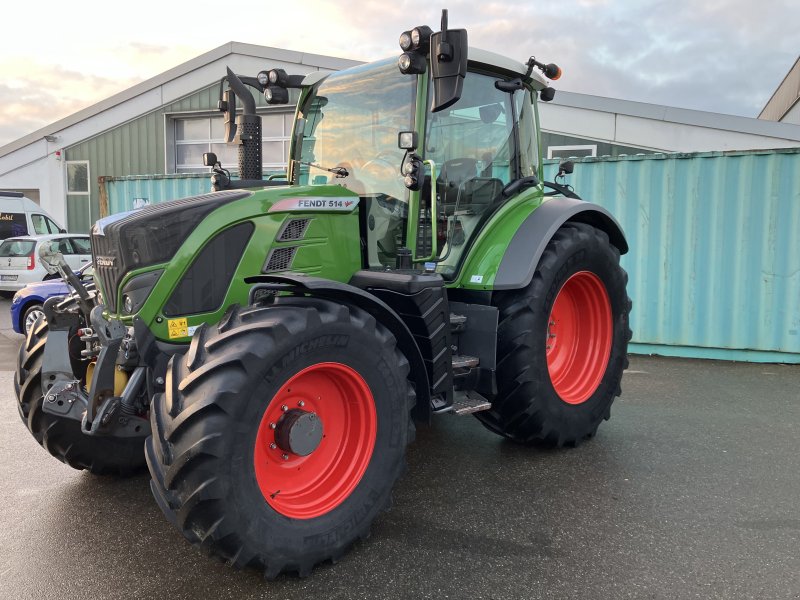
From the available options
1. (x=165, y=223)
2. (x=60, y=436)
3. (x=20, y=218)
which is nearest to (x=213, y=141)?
(x=20, y=218)

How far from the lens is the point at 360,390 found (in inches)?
117

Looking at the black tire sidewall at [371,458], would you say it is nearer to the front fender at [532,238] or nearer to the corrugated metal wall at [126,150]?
the front fender at [532,238]

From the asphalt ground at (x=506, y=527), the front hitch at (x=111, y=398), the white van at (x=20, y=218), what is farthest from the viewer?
the white van at (x=20, y=218)

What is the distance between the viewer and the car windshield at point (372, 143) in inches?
147

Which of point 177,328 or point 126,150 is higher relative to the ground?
point 126,150

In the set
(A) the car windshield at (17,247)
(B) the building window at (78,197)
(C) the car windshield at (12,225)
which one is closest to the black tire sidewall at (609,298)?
(A) the car windshield at (17,247)

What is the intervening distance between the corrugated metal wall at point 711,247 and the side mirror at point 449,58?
510 cm

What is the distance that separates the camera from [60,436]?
139 inches

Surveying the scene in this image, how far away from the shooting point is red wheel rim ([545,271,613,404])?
4.55 meters

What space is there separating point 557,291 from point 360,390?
5.67ft

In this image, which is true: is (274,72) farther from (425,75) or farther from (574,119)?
(574,119)

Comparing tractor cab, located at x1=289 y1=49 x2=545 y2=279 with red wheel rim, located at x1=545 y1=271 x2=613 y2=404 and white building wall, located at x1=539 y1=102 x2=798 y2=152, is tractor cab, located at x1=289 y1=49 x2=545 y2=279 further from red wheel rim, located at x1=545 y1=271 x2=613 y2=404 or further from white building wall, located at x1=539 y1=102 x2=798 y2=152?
white building wall, located at x1=539 y1=102 x2=798 y2=152

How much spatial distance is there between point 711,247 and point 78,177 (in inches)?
629

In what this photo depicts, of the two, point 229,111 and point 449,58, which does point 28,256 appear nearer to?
point 229,111
